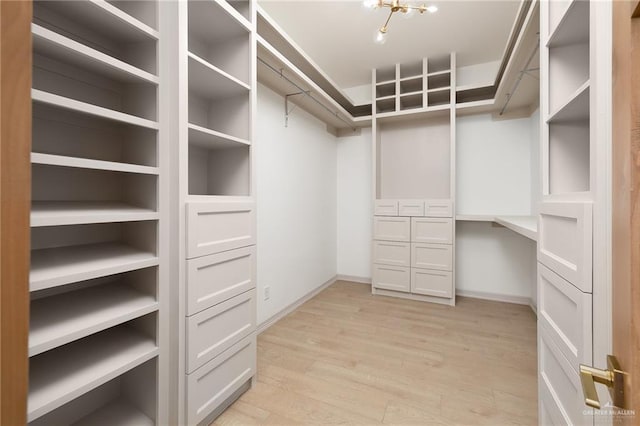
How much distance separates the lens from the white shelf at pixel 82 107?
0.88 meters

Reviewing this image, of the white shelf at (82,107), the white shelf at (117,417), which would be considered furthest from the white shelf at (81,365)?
the white shelf at (82,107)

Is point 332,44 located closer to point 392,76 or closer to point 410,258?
point 392,76

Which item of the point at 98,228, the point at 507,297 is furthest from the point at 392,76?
the point at 98,228

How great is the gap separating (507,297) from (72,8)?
4233 mm

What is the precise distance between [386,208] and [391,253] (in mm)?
552

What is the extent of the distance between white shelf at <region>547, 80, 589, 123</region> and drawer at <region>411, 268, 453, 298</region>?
226cm

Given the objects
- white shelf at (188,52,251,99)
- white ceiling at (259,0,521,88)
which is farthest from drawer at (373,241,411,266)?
white shelf at (188,52,251,99)

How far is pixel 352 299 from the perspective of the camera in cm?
330

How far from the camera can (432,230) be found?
3166mm

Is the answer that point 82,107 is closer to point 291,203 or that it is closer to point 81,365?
point 81,365

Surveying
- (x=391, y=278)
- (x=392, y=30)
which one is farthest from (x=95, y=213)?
(x=391, y=278)

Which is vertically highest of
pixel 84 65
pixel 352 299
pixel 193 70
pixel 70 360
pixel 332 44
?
pixel 332 44

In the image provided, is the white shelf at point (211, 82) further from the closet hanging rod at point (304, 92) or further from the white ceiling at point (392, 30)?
the white ceiling at point (392, 30)

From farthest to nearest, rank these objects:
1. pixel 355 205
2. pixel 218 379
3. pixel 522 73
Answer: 1. pixel 355 205
2. pixel 522 73
3. pixel 218 379
